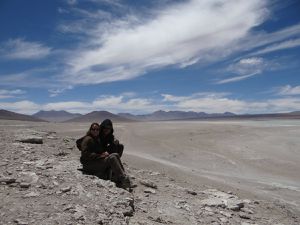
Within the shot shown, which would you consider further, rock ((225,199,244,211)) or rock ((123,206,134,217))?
rock ((225,199,244,211))

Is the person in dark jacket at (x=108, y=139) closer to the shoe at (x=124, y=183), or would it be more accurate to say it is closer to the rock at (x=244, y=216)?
the shoe at (x=124, y=183)

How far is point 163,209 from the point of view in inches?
300

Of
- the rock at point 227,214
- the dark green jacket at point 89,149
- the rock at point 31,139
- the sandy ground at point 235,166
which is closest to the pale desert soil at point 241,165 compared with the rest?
the sandy ground at point 235,166

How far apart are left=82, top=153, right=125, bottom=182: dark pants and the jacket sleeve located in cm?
12

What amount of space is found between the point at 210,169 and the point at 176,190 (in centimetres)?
739

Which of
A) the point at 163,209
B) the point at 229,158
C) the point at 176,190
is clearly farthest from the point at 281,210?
the point at 229,158

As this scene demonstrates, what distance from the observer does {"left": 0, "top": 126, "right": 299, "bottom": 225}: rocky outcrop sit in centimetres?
583

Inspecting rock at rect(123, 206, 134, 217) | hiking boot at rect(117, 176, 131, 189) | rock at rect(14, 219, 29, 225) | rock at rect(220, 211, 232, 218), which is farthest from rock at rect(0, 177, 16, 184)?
rock at rect(220, 211, 232, 218)

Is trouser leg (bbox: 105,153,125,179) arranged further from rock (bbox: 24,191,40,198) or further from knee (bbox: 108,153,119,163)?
rock (bbox: 24,191,40,198)

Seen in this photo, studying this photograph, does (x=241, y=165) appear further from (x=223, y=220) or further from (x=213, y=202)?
(x=223, y=220)

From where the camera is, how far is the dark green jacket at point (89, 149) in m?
8.07

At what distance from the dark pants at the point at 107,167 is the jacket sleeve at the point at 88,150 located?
0.12 meters

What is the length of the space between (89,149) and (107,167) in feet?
1.81

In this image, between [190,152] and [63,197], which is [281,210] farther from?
[190,152]
